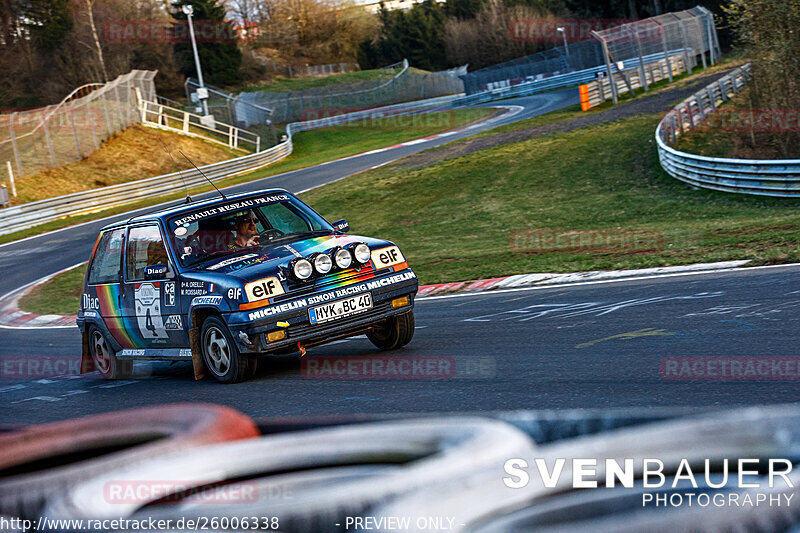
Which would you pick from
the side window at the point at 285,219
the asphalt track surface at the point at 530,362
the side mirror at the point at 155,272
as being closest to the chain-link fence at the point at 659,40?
the asphalt track surface at the point at 530,362

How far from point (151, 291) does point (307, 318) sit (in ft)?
6.42

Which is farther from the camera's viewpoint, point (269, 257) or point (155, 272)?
point (155, 272)

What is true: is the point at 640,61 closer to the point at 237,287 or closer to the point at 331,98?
the point at 331,98

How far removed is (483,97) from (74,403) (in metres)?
60.0

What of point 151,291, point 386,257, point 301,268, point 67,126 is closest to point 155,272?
point 151,291

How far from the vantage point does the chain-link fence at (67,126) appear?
34.0m

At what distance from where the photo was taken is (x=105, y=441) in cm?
345

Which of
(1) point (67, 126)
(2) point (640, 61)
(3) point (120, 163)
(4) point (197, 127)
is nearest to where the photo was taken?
(1) point (67, 126)

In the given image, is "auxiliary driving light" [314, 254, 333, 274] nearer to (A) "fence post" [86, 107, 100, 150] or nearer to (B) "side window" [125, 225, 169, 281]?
(B) "side window" [125, 225, 169, 281]

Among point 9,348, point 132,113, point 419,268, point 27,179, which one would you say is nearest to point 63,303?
point 9,348

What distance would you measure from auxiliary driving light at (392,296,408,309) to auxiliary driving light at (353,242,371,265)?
45 centimetres

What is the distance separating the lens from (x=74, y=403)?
8.03 meters

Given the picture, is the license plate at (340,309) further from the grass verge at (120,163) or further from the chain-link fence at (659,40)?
the chain-link fence at (659,40)

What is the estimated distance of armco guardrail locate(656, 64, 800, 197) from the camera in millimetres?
17750
